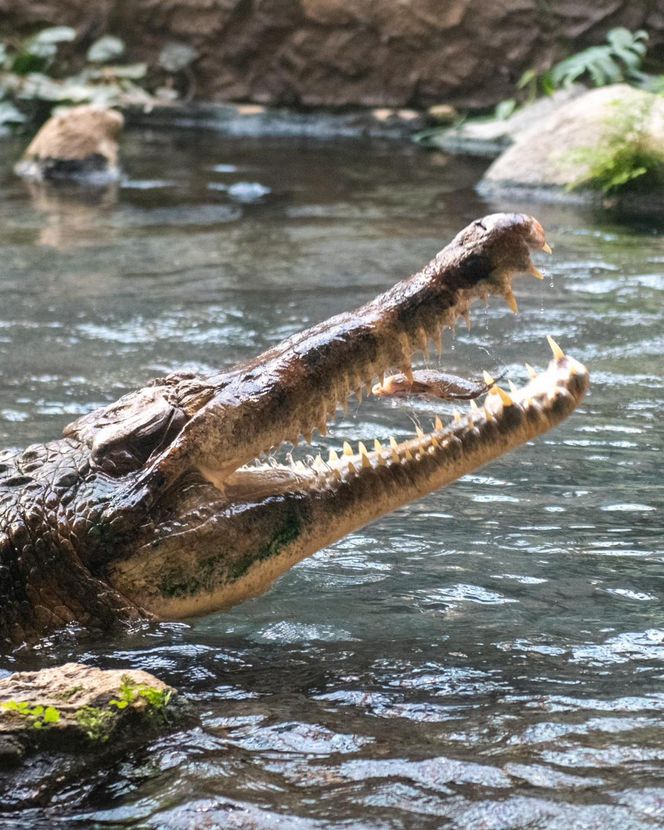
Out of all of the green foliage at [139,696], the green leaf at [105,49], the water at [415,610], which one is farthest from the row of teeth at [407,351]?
the green leaf at [105,49]

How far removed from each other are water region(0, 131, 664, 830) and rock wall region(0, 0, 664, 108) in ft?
32.6

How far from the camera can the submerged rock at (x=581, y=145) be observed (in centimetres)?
1223

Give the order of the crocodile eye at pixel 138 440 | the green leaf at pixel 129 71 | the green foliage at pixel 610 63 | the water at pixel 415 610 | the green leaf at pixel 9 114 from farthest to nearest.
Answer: the green leaf at pixel 129 71
the green leaf at pixel 9 114
the green foliage at pixel 610 63
the crocodile eye at pixel 138 440
the water at pixel 415 610

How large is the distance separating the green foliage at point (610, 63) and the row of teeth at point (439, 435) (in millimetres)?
13226

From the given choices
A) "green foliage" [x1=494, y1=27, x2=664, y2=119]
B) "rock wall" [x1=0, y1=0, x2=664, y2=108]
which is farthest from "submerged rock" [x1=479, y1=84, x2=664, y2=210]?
"rock wall" [x1=0, y1=0, x2=664, y2=108]

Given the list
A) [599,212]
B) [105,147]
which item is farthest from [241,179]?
[599,212]

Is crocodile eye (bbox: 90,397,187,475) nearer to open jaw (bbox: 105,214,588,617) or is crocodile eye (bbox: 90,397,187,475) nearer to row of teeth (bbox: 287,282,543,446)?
open jaw (bbox: 105,214,588,617)

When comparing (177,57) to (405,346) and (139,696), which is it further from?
(139,696)

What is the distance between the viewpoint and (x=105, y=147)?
52.2 ft

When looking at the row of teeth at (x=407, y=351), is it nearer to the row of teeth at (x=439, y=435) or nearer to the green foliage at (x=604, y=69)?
the row of teeth at (x=439, y=435)

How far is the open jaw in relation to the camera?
3.91 meters

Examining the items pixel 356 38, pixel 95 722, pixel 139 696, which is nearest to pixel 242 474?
pixel 139 696

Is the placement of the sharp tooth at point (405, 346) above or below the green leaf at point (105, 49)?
below

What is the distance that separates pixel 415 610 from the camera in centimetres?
441
